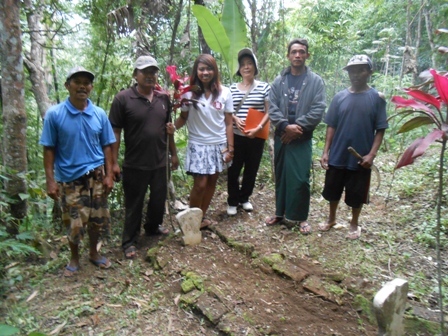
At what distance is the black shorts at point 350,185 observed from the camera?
3.14m

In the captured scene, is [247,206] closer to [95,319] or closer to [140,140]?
[140,140]

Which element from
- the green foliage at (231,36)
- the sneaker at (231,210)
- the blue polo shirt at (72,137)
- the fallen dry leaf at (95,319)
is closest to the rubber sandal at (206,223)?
the sneaker at (231,210)

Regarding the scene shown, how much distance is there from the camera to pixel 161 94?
3043 mm

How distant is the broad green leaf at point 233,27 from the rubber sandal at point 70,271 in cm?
288

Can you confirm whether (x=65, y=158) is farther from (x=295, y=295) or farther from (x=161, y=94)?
(x=295, y=295)

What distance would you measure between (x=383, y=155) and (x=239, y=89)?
4.30m

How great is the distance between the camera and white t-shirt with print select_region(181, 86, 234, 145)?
323 cm

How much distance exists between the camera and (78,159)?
2590mm

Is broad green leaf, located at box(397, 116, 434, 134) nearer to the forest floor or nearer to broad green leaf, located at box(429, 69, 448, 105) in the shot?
broad green leaf, located at box(429, 69, 448, 105)

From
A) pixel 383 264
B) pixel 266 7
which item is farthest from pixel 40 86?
pixel 383 264

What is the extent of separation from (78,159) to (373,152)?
8.31ft

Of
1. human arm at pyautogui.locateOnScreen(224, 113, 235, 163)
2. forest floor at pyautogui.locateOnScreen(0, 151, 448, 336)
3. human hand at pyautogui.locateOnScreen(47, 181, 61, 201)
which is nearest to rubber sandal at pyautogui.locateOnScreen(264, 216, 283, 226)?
forest floor at pyautogui.locateOnScreen(0, 151, 448, 336)

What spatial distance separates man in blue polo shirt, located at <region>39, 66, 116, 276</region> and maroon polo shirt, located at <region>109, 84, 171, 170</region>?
6.7 inches

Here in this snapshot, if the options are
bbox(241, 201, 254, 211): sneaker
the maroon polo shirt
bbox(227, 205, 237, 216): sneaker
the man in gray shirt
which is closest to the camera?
the maroon polo shirt
